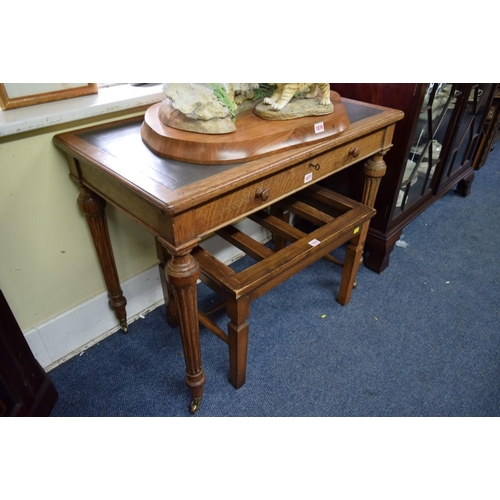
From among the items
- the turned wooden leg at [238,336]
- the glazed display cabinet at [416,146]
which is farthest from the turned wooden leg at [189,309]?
the glazed display cabinet at [416,146]

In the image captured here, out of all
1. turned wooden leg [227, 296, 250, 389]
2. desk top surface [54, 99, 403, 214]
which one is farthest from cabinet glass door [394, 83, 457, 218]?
turned wooden leg [227, 296, 250, 389]

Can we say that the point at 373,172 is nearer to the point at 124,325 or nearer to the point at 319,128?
the point at 319,128

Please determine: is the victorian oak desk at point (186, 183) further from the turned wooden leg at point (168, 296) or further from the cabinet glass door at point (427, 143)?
the cabinet glass door at point (427, 143)

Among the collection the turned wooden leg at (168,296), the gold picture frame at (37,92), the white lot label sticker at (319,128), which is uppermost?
the gold picture frame at (37,92)

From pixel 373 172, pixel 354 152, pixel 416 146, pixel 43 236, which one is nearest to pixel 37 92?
pixel 43 236

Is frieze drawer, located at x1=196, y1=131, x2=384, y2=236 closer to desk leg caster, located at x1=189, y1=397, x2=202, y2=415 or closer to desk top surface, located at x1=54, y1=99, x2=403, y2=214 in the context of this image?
desk top surface, located at x1=54, y1=99, x2=403, y2=214

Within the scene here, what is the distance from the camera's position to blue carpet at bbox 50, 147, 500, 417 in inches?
51.1

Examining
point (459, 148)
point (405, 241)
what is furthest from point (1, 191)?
point (459, 148)

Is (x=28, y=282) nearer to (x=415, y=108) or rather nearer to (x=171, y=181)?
(x=171, y=181)

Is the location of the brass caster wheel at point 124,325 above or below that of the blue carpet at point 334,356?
above

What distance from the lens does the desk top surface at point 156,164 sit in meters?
0.85

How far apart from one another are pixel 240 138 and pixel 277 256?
382mm

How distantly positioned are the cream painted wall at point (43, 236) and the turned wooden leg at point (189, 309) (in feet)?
1.43

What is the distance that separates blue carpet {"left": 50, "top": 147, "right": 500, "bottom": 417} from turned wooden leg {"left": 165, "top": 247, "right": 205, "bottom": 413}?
143mm
